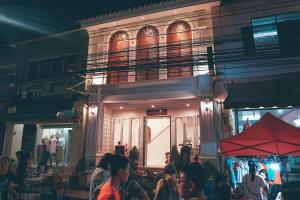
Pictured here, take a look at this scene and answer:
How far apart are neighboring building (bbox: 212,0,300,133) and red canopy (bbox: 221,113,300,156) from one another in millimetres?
3881

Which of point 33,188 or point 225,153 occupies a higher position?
point 225,153

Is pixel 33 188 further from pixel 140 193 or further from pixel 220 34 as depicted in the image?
pixel 220 34

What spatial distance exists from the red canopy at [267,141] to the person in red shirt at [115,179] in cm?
401

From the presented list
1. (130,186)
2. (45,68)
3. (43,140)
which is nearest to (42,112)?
(43,140)

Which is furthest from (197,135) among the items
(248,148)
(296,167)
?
(248,148)

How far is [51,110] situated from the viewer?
45.8 feet

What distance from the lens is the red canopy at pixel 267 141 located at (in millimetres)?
5527

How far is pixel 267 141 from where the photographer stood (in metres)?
5.74

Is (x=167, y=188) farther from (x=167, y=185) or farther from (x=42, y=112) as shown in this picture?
(x=42, y=112)

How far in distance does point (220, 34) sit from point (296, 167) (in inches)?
283

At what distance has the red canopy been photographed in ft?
18.1

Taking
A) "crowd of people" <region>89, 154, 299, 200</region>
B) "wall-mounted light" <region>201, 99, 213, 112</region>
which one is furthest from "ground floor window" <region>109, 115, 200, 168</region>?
"crowd of people" <region>89, 154, 299, 200</region>

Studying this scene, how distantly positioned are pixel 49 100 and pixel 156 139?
728 cm

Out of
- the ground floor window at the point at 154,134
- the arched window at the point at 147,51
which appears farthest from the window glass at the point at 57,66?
the arched window at the point at 147,51
